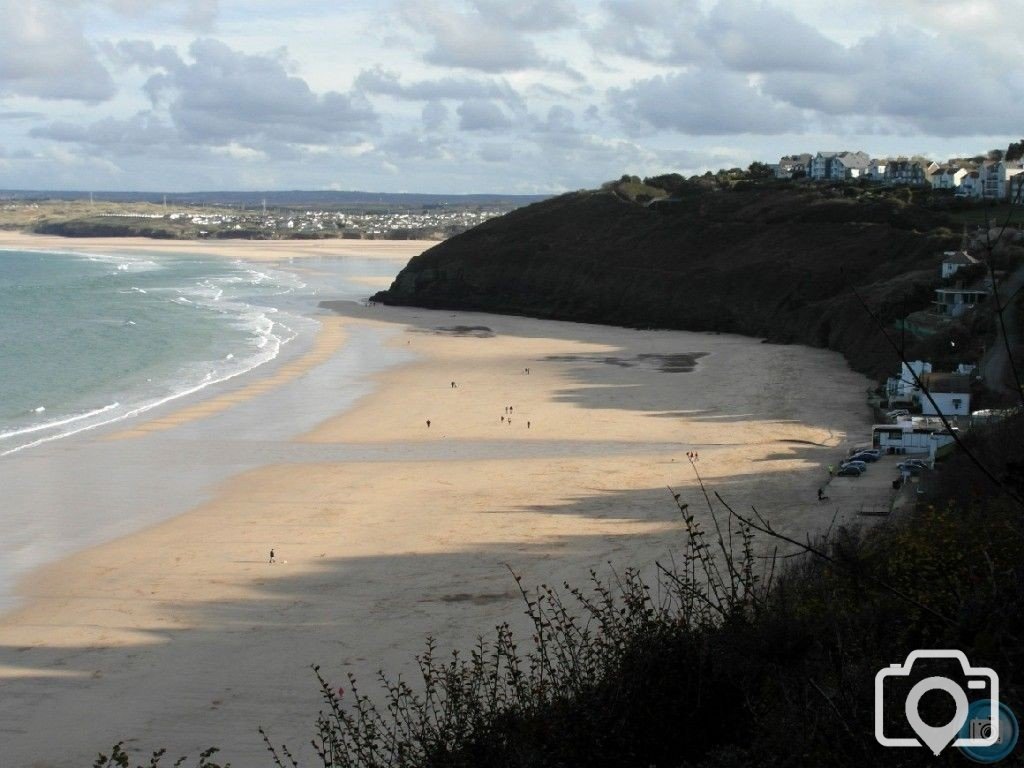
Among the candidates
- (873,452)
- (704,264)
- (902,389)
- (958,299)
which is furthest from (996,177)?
(873,452)

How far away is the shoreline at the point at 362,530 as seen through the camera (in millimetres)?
13305

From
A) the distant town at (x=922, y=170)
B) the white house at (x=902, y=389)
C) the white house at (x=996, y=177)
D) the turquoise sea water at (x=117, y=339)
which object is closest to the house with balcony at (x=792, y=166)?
the distant town at (x=922, y=170)

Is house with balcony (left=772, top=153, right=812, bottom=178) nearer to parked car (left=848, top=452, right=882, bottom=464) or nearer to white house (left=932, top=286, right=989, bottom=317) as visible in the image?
white house (left=932, top=286, right=989, bottom=317)

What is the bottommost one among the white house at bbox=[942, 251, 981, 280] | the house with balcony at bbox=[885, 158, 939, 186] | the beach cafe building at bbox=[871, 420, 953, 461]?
the beach cafe building at bbox=[871, 420, 953, 461]

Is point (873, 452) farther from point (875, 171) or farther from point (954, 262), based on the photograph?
point (875, 171)

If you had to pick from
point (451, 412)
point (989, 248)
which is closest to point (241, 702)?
point (989, 248)

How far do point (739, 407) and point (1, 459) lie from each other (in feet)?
64.5

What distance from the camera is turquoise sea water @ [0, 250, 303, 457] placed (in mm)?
33781

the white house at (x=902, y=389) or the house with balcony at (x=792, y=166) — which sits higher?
the house with balcony at (x=792, y=166)

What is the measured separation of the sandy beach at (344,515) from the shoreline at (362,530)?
54mm

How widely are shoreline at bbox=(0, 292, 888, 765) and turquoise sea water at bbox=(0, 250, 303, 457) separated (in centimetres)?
399

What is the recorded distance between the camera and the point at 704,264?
6450 centimetres

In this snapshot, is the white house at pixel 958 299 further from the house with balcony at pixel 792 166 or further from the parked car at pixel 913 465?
the house with balcony at pixel 792 166

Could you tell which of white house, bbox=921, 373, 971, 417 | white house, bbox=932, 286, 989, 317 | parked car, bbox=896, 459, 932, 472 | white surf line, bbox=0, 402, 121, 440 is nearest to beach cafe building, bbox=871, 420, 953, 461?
parked car, bbox=896, 459, 932, 472
